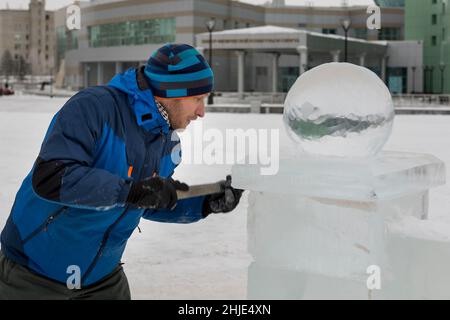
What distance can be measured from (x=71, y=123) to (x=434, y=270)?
5.16 ft

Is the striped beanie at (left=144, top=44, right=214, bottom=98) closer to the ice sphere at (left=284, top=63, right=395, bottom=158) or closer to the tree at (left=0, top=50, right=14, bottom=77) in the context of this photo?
the ice sphere at (left=284, top=63, right=395, bottom=158)

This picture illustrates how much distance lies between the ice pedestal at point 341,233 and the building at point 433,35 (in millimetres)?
55382

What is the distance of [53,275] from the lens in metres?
2.46

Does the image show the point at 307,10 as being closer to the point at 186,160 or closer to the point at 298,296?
the point at 186,160

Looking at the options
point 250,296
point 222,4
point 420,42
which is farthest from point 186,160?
point 222,4

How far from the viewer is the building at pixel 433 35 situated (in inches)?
2253

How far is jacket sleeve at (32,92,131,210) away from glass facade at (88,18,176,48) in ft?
204

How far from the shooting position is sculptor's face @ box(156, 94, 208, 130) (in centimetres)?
244

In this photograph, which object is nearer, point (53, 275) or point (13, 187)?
point (53, 275)

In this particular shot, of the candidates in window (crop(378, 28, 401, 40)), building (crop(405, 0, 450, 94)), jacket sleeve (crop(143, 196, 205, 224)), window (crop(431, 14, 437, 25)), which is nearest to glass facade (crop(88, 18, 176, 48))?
building (crop(405, 0, 450, 94))

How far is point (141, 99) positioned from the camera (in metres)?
2.37

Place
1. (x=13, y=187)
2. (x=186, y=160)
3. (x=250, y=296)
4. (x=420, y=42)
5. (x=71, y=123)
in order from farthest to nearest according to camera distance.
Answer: (x=420, y=42) < (x=186, y=160) < (x=13, y=187) < (x=250, y=296) < (x=71, y=123)

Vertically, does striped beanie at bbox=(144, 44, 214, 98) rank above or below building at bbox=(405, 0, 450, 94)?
below

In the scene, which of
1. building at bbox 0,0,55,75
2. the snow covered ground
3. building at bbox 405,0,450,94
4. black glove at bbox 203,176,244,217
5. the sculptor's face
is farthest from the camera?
building at bbox 0,0,55,75
